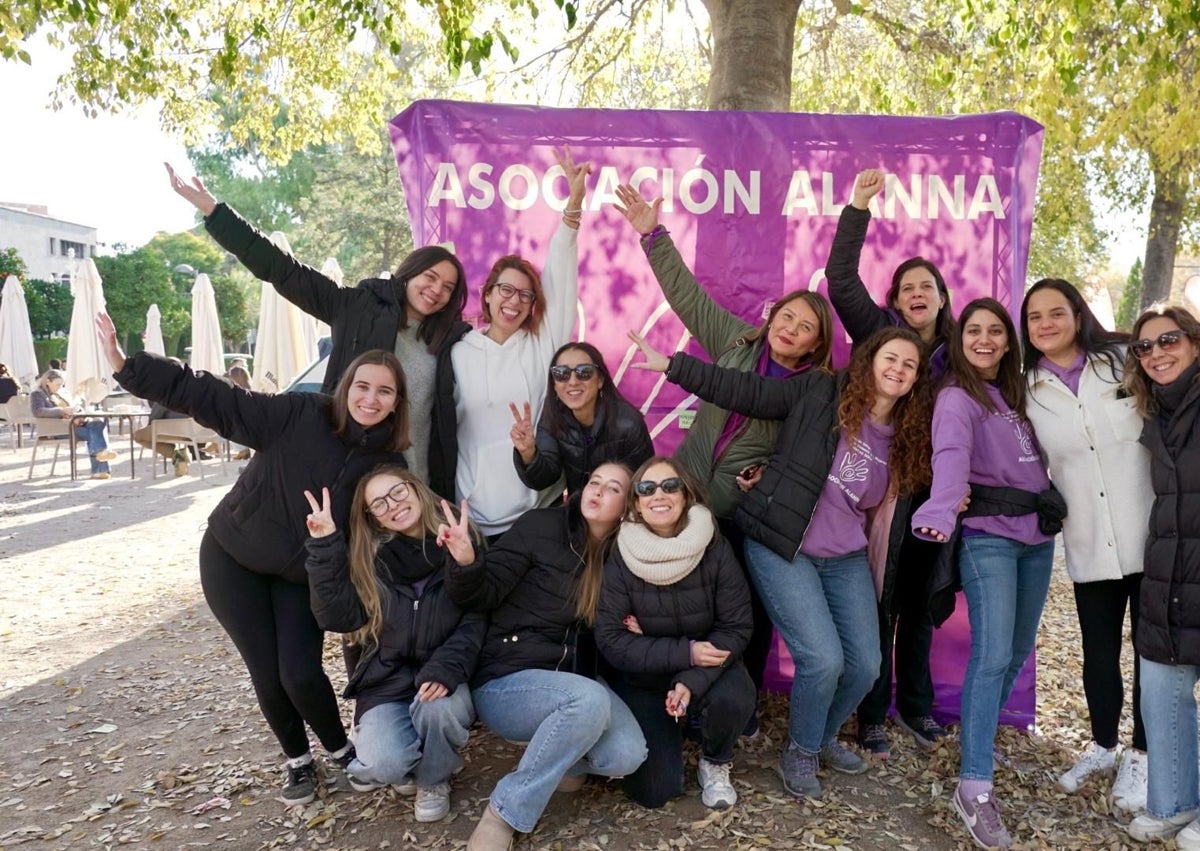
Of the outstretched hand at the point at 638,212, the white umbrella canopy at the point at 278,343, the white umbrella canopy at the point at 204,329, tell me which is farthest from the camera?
the white umbrella canopy at the point at 204,329

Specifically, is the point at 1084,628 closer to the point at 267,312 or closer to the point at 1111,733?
the point at 1111,733

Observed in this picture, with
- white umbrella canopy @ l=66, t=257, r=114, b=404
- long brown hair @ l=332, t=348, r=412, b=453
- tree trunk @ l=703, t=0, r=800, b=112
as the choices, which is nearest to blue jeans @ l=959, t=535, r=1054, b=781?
long brown hair @ l=332, t=348, r=412, b=453

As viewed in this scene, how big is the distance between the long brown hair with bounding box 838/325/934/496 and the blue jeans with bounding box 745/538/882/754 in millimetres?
395

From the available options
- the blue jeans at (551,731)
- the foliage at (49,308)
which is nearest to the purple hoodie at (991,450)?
the blue jeans at (551,731)

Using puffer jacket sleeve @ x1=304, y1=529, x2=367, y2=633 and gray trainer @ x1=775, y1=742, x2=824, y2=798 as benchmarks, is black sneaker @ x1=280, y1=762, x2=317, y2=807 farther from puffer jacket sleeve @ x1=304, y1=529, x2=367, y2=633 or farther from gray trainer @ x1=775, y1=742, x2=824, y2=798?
gray trainer @ x1=775, y1=742, x2=824, y2=798

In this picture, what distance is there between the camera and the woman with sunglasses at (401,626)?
3211 millimetres

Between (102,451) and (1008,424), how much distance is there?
1204 centimetres

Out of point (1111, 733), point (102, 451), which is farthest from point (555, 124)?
point (102, 451)

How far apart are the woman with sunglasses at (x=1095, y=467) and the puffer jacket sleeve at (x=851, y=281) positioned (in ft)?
1.93

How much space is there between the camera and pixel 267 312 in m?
10.9

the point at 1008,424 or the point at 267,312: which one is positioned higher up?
the point at 267,312

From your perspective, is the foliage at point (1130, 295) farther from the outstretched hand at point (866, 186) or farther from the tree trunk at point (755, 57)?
the outstretched hand at point (866, 186)

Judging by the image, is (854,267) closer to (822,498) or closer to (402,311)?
(822,498)

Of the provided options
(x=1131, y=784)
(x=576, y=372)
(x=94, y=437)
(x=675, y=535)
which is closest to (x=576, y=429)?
(x=576, y=372)
